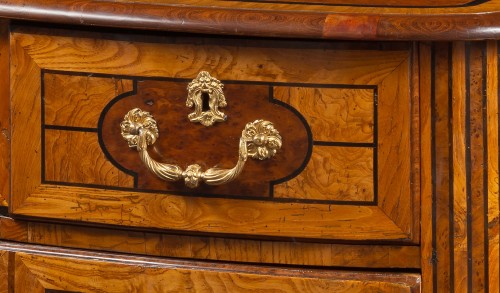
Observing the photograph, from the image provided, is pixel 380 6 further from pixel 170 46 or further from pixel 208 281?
pixel 208 281

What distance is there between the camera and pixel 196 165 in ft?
4.70

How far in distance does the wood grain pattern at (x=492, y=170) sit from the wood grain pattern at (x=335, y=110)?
0.11 metres

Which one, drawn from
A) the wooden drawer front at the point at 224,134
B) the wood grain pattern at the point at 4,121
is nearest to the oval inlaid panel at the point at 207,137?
the wooden drawer front at the point at 224,134

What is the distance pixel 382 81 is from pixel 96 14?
270mm

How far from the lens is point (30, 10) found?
1426 mm

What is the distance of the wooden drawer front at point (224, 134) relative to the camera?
140 cm

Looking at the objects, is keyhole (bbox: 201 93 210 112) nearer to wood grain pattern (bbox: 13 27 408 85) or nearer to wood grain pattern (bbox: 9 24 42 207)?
wood grain pattern (bbox: 13 27 408 85)

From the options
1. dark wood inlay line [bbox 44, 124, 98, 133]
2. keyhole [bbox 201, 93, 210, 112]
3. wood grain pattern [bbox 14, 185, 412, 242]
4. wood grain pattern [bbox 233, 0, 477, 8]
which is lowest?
wood grain pattern [bbox 14, 185, 412, 242]

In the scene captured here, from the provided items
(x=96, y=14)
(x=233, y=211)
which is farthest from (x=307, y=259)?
(x=96, y=14)

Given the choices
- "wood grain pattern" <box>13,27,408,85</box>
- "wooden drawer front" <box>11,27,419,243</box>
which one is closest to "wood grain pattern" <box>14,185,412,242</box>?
"wooden drawer front" <box>11,27,419,243</box>

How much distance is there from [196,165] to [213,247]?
9 cm

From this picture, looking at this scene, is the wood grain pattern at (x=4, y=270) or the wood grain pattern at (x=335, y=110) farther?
the wood grain pattern at (x=4, y=270)

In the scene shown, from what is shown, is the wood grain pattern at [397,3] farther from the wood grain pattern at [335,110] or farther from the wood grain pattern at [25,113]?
the wood grain pattern at [25,113]

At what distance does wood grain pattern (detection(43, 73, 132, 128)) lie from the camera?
4.75ft
